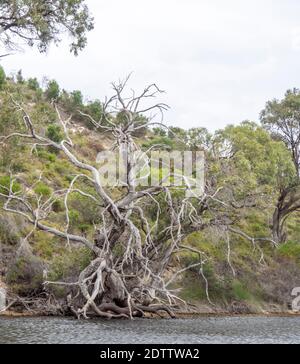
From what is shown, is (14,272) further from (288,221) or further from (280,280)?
(288,221)

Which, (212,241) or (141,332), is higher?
(212,241)

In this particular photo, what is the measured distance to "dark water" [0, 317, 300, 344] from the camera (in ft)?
64.0

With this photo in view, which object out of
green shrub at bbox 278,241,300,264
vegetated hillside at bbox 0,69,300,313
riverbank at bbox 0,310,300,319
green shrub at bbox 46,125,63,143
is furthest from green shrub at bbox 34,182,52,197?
green shrub at bbox 278,241,300,264

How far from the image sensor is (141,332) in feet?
72.1

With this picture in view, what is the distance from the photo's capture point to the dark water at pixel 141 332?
19500 mm

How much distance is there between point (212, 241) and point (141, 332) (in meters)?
17.8

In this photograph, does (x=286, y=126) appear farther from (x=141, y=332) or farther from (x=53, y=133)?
(x=141, y=332)

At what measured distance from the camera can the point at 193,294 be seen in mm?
35781

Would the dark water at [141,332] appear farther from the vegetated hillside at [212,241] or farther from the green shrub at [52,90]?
the green shrub at [52,90]

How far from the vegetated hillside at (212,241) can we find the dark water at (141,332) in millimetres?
5214

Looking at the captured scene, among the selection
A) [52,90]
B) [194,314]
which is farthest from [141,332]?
[52,90]

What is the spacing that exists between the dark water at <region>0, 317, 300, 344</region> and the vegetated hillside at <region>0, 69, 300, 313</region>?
5214mm
